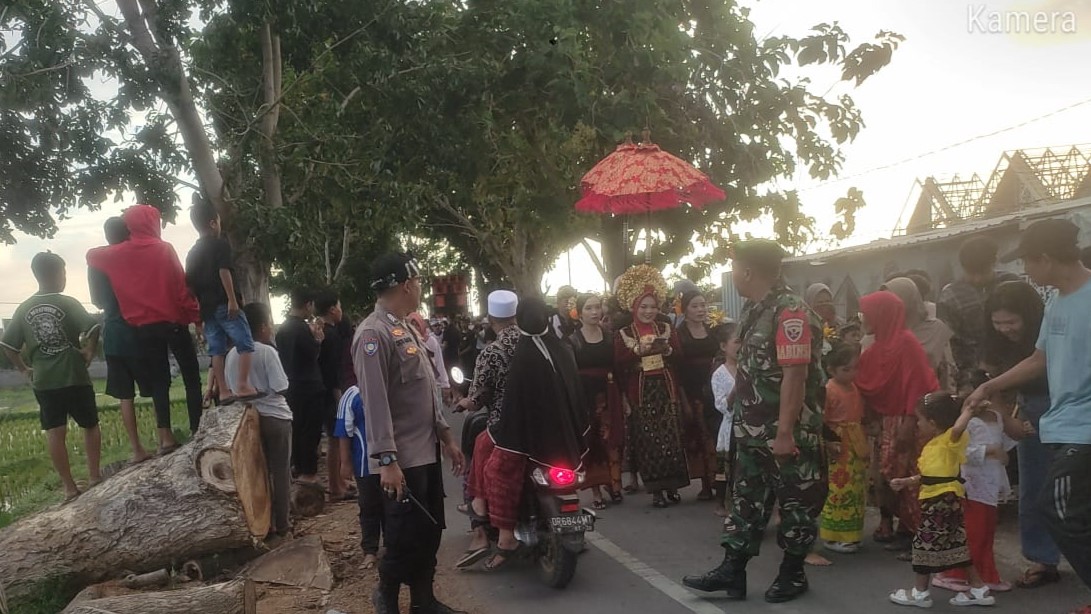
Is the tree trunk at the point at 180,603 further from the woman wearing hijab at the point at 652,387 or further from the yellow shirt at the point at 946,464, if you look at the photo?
the woman wearing hijab at the point at 652,387

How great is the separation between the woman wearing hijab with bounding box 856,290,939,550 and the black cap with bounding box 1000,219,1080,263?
1.57m

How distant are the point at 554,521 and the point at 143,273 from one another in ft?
12.0

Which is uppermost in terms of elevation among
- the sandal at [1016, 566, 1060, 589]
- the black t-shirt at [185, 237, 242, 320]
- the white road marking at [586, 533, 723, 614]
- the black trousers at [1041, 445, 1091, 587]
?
the black t-shirt at [185, 237, 242, 320]

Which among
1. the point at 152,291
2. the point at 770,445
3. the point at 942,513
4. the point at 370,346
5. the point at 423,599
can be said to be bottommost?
the point at 423,599

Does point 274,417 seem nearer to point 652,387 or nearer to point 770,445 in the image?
point 652,387

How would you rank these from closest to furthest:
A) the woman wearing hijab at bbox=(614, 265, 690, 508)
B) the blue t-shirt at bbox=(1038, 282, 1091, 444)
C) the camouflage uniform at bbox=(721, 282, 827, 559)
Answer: the blue t-shirt at bbox=(1038, 282, 1091, 444) → the camouflage uniform at bbox=(721, 282, 827, 559) → the woman wearing hijab at bbox=(614, 265, 690, 508)

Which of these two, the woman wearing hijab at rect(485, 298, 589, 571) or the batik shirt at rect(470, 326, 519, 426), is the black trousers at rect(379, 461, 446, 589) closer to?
the woman wearing hijab at rect(485, 298, 589, 571)

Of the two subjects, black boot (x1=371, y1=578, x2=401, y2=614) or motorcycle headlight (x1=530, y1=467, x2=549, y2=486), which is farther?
motorcycle headlight (x1=530, y1=467, x2=549, y2=486)

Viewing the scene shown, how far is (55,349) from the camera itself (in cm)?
669

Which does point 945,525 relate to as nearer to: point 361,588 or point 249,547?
point 361,588

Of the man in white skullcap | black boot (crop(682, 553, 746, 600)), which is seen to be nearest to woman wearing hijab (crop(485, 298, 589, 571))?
the man in white skullcap

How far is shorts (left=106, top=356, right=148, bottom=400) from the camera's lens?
265 inches

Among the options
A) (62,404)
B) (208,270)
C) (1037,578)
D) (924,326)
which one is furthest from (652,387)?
(62,404)

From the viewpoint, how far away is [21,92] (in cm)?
782
